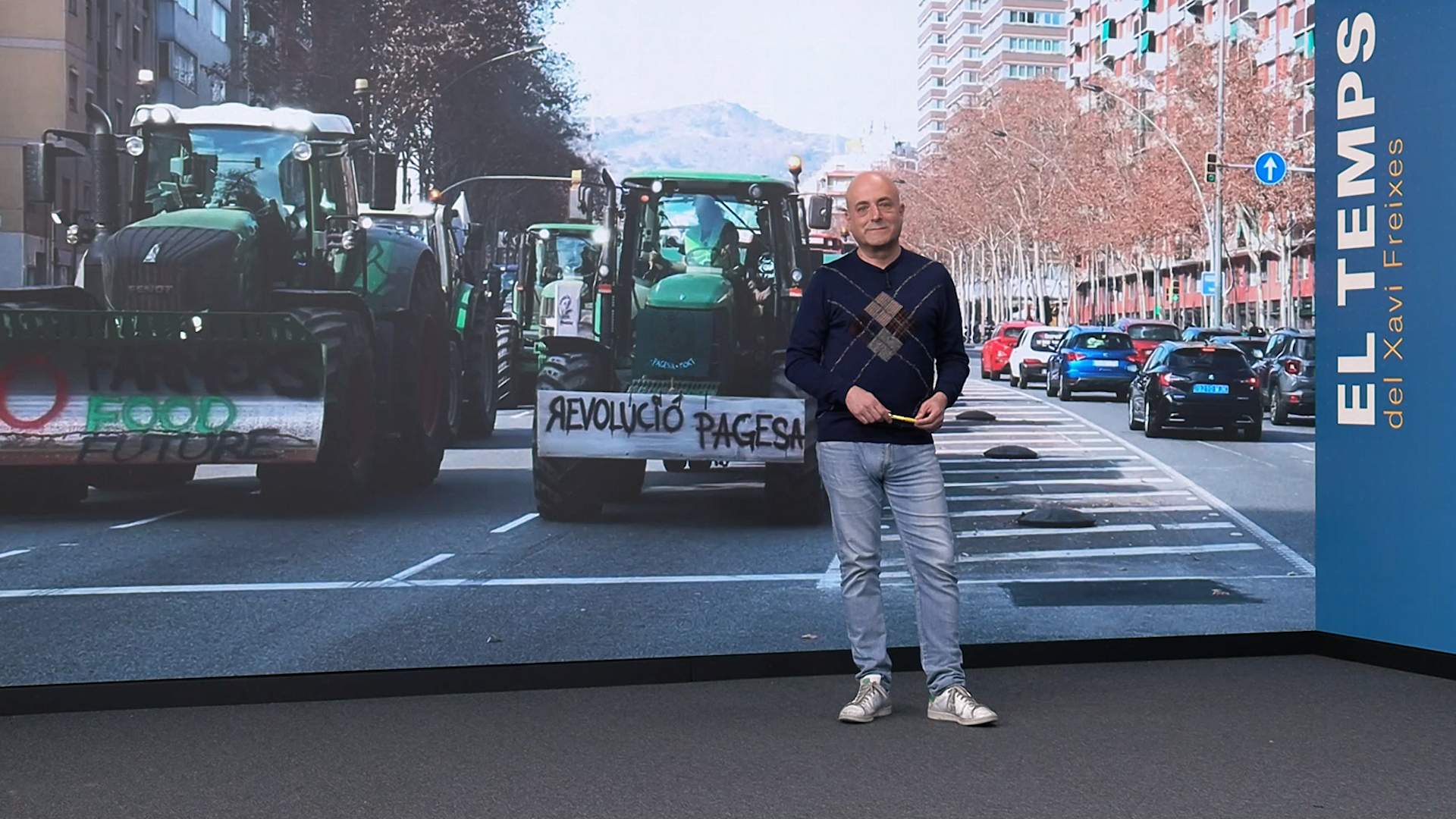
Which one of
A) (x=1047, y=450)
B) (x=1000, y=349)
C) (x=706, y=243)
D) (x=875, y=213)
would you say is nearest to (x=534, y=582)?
(x=706, y=243)

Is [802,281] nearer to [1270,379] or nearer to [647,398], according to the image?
[647,398]

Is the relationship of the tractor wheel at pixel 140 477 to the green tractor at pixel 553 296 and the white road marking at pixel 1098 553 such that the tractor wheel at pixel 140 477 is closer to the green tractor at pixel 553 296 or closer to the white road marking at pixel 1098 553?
the green tractor at pixel 553 296

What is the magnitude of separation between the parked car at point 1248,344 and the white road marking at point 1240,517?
1348mm

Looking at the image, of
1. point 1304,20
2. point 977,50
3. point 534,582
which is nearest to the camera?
point 534,582

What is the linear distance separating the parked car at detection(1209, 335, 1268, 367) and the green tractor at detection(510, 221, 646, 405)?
4083 mm

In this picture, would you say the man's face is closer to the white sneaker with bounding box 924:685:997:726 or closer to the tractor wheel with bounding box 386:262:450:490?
the white sneaker with bounding box 924:685:997:726

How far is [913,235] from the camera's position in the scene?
872 centimetres

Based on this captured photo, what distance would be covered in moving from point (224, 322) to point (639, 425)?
177cm

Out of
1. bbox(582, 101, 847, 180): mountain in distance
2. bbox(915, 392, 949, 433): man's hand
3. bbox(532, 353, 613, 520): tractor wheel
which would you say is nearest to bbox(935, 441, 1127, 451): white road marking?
bbox(582, 101, 847, 180): mountain in distance

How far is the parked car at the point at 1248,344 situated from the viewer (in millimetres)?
10477

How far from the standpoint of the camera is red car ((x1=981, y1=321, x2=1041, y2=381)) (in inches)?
394

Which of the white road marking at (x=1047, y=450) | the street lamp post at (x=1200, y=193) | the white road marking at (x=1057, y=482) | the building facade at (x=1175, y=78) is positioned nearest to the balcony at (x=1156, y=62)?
the building facade at (x=1175, y=78)

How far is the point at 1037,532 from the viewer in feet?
28.1

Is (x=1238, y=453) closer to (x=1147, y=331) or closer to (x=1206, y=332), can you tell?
(x=1147, y=331)
